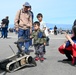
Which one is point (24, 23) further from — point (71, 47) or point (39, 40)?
point (71, 47)

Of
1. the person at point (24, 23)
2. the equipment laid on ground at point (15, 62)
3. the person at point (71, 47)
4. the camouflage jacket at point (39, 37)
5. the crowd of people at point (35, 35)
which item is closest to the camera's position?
the equipment laid on ground at point (15, 62)

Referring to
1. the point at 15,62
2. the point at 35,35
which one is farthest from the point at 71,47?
the point at 15,62

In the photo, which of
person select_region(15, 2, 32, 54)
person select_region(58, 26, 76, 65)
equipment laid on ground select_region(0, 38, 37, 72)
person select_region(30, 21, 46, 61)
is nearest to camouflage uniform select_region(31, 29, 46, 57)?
person select_region(30, 21, 46, 61)

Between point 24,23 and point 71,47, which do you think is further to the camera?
point 24,23

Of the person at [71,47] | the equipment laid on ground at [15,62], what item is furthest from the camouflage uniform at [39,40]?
the equipment laid on ground at [15,62]

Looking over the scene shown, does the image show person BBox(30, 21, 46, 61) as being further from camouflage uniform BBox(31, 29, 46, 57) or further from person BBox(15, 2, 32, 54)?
person BBox(15, 2, 32, 54)

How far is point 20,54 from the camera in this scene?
8.44 m

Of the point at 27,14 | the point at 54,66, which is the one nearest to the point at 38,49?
the point at 54,66

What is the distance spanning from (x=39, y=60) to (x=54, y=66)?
3.50ft

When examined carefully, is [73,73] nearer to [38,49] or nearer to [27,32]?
[38,49]

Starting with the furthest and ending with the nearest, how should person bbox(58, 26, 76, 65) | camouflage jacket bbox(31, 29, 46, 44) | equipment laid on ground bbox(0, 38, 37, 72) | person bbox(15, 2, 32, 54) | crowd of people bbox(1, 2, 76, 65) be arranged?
person bbox(15, 2, 32, 54)
camouflage jacket bbox(31, 29, 46, 44)
crowd of people bbox(1, 2, 76, 65)
person bbox(58, 26, 76, 65)
equipment laid on ground bbox(0, 38, 37, 72)

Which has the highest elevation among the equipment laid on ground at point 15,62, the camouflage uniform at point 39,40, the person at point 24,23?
the person at point 24,23

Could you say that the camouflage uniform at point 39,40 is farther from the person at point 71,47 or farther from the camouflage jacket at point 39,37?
the person at point 71,47

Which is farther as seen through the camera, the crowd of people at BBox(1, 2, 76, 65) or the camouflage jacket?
the camouflage jacket
